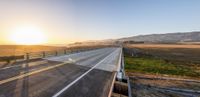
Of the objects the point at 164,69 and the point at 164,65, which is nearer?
the point at 164,69

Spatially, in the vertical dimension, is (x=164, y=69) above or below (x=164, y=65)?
above

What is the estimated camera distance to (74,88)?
1116cm

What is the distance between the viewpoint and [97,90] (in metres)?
11.2

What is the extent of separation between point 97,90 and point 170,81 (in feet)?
37.3

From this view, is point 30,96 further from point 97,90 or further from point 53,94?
point 97,90

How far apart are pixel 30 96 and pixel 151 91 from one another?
31.5 ft

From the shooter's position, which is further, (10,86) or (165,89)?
(165,89)

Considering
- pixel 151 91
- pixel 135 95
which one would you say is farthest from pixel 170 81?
pixel 135 95

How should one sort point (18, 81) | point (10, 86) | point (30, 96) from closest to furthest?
point (30, 96) < point (10, 86) < point (18, 81)

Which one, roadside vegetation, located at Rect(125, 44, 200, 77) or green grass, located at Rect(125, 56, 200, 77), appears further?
roadside vegetation, located at Rect(125, 44, 200, 77)

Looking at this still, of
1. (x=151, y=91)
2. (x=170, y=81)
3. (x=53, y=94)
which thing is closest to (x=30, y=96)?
(x=53, y=94)

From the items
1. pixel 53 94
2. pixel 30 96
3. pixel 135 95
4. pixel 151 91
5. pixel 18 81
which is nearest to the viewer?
pixel 30 96

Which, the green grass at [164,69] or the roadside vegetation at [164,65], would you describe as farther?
the roadside vegetation at [164,65]

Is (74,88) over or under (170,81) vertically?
over
